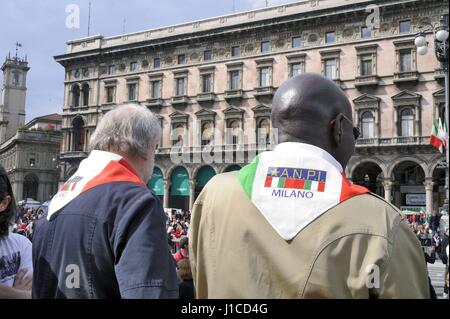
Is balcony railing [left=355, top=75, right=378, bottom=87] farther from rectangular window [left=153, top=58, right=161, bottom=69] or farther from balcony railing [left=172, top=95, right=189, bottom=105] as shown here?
rectangular window [left=153, top=58, right=161, bottom=69]

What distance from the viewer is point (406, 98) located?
31828mm

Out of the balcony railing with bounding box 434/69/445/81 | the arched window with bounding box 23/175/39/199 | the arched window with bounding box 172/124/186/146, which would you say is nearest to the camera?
the balcony railing with bounding box 434/69/445/81

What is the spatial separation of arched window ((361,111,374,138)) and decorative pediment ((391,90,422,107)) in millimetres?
1907

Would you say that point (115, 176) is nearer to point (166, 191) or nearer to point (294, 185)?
point (294, 185)

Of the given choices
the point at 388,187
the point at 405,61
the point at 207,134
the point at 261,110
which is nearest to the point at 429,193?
the point at 388,187

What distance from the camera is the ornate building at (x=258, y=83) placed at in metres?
31.8

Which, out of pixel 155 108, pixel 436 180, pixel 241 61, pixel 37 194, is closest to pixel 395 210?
pixel 436 180

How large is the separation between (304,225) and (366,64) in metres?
33.9

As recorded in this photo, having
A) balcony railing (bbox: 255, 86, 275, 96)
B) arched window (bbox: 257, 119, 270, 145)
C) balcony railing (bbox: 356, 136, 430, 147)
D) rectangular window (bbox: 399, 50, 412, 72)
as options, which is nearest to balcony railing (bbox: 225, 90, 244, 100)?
balcony railing (bbox: 255, 86, 275, 96)

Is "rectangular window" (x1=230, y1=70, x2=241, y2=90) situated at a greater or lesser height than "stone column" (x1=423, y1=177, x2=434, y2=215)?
greater

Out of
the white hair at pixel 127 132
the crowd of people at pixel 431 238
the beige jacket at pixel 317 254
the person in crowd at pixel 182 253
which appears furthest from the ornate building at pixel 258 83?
the beige jacket at pixel 317 254

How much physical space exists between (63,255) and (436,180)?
108 feet

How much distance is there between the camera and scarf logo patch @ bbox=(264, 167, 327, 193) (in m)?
1.84

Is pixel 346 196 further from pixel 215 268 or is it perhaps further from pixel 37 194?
pixel 37 194
